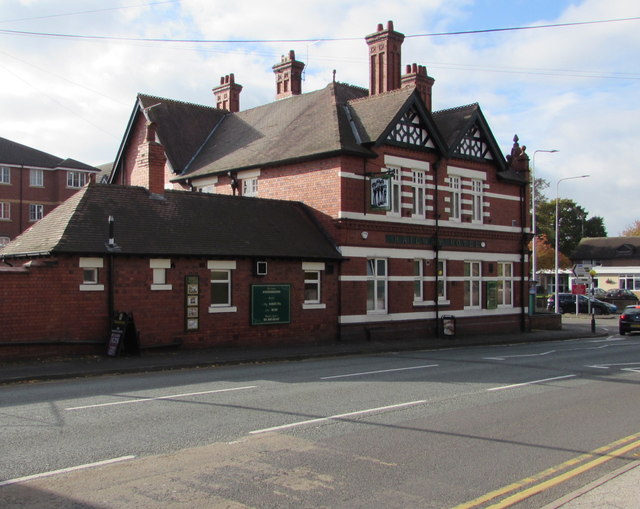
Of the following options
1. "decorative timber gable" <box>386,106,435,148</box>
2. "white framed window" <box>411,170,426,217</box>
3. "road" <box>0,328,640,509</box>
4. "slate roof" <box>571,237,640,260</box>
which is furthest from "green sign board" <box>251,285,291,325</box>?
"slate roof" <box>571,237,640,260</box>

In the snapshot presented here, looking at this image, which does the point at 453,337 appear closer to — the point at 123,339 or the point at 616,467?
the point at 123,339

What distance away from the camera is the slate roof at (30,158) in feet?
193

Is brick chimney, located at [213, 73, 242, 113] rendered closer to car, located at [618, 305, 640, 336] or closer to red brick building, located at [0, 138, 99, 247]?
car, located at [618, 305, 640, 336]

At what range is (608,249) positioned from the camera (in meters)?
77.9

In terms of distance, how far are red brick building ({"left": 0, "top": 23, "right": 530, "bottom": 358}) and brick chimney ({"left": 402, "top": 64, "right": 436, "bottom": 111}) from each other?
7 cm

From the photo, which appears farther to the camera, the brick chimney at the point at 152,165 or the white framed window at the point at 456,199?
the white framed window at the point at 456,199

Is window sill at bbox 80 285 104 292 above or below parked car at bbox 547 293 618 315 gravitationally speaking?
above

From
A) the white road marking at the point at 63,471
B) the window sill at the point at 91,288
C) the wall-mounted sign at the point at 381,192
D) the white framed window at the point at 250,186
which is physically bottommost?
the white road marking at the point at 63,471

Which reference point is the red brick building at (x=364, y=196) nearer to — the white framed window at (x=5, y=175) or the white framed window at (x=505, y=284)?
the white framed window at (x=505, y=284)

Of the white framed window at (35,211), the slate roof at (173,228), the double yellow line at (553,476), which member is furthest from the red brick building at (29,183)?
the double yellow line at (553,476)

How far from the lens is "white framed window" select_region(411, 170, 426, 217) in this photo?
26922 mm

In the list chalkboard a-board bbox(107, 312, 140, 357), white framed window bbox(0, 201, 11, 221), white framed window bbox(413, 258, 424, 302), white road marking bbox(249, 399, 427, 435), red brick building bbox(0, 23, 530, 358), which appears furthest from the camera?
white framed window bbox(0, 201, 11, 221)

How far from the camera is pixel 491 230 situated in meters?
30.3

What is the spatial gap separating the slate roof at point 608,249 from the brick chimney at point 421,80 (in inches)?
2148
